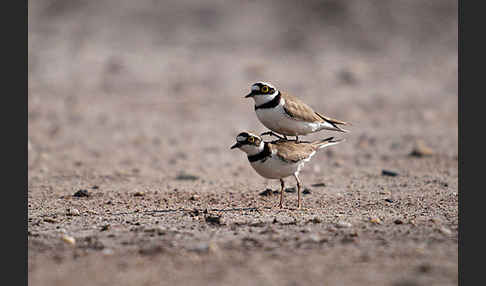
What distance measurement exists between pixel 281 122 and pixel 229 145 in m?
4.69

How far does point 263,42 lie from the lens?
18.5 m

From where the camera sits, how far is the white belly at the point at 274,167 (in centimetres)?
675

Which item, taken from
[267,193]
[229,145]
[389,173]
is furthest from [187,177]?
[389,173]

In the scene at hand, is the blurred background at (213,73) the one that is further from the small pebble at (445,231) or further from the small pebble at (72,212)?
the small pebble at (445,231)

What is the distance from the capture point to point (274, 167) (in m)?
6.77

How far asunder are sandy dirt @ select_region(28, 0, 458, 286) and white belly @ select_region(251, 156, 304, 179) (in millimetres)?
438

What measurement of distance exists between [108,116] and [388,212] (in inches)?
329

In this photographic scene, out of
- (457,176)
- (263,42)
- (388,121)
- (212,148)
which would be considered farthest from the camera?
(263,42)

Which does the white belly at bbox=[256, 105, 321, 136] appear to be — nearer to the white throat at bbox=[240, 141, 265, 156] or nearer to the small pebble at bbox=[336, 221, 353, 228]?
the white throat at bbox=[240, 141, 265, 156]

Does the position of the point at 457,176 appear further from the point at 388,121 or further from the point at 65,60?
the point at 65,60

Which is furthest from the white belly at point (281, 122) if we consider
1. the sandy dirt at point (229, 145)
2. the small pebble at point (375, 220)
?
the small pebble at point (375, 220)

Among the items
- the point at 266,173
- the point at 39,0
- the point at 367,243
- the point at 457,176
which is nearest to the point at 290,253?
the point at 367,243

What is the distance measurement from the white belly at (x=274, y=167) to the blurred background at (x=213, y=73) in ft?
10.5

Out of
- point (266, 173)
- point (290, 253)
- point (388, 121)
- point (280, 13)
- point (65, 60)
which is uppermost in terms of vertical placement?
point (280, 13)
